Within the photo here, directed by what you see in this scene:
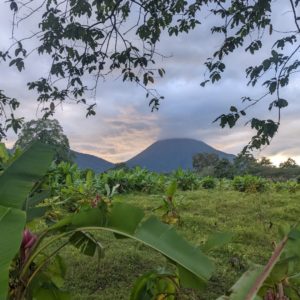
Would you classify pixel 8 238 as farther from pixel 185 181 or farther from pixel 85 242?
pixel 185 181

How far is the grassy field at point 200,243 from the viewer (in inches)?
130

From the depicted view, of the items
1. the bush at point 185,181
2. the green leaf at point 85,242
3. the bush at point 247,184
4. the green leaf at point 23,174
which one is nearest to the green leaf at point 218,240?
the green leaf at point 85,242

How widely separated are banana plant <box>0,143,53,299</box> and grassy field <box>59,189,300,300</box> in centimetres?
39

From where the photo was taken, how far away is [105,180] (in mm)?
9156

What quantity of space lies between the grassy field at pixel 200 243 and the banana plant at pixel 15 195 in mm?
389

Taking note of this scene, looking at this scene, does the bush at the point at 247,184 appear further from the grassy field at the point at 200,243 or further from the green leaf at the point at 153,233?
the green leaf at the point at 153,233

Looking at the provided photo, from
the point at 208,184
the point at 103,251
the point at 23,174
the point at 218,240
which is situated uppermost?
the point at 208,184

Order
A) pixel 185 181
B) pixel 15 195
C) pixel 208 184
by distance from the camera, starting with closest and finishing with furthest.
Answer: pixel 15 195
pixel 185 181
pixel 208 184

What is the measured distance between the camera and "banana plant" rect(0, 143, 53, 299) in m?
1.06

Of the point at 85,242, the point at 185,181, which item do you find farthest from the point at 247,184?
the point at 85,242

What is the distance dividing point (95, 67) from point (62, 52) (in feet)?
1.46

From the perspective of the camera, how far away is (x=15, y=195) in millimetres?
1383

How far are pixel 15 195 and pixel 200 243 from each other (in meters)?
0.68

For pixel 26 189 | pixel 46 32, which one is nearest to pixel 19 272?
pixel 26 189
